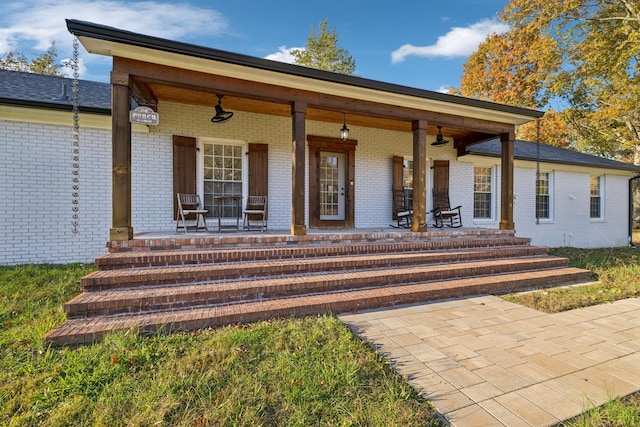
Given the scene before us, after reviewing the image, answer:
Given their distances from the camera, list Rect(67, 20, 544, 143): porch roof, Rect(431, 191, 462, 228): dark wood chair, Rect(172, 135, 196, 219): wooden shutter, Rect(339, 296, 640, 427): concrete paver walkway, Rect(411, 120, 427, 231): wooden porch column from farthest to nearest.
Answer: Rect(431, 191, 462, 228): dark wood chair → Rect(172, 135, 196, 219): wooden shutter → Rect(411, 120, 427, 231): wooden porch column → Rect(67, 20, 544, 143): porch roof → Rect(339, 296, 640, 427): concrete paver walkway

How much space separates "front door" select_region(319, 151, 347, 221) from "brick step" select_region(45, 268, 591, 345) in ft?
11.3

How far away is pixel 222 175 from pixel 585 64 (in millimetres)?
12118

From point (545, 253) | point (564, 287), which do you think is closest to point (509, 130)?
point (545, 253)

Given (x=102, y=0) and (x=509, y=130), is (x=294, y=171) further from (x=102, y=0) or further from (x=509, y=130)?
(x=102, y=0)

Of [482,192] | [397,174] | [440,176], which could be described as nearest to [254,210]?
[397,174]

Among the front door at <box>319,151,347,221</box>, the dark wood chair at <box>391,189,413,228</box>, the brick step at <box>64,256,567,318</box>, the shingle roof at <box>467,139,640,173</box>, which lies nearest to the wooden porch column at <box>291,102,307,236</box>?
the brick step at <box>64,256,567,318</box>

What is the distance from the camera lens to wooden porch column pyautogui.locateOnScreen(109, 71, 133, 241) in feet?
12.9

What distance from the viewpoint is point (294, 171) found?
4887 mm

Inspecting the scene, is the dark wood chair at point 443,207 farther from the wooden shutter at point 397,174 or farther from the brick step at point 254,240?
the brick step at point 254,240

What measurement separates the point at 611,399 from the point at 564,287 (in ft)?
11.3

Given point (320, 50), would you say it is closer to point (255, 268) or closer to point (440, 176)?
point (440, 176)

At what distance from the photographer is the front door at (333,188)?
24.3ft

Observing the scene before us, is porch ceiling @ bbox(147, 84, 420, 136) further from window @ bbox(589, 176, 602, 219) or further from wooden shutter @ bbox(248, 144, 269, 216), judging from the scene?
window @ bbox(589, 176, 602, 219)

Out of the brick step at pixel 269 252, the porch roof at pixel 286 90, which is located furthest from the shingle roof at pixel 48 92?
the brick step at pixel 269 252
